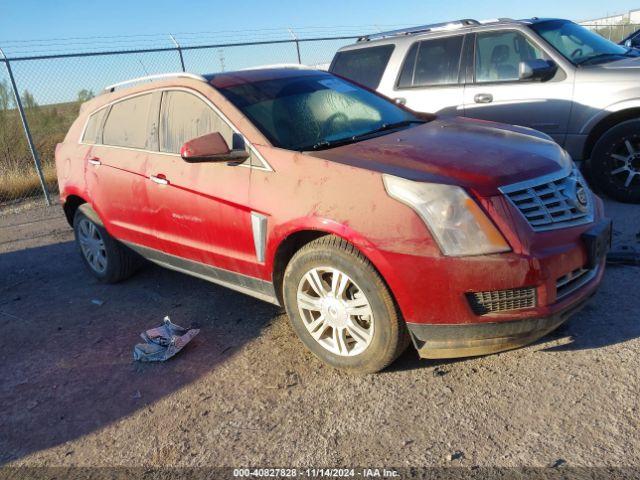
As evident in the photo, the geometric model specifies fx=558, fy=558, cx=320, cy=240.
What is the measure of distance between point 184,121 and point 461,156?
2021 mm

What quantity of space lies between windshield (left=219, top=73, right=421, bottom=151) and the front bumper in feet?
4.38

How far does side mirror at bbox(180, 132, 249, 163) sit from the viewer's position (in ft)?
11.3

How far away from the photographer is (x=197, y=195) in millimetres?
3738

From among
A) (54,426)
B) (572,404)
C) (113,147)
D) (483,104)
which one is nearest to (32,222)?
(113,147)

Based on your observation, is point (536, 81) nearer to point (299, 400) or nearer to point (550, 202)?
point (550, 202)

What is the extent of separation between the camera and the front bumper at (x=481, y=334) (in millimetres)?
2754

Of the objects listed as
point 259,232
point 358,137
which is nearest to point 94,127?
point 259,232

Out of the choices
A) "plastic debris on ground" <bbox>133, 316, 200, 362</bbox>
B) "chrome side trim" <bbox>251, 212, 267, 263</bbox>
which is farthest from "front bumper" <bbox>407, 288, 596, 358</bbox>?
"plastic debris on ground" <bbox>133, 316, 200, 362</bbox>

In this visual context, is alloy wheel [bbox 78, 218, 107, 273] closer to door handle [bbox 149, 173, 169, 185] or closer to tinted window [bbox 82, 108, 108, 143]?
tinted window [bbox 82, 108, 108, 143]

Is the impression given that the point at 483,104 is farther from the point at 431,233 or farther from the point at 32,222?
the point at 32,222

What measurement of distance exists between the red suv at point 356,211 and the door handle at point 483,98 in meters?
2.05

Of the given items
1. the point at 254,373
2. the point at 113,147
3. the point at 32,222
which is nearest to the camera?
the point at 254,373

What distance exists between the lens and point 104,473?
8.76 ft

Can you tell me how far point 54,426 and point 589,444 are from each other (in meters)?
2.74
